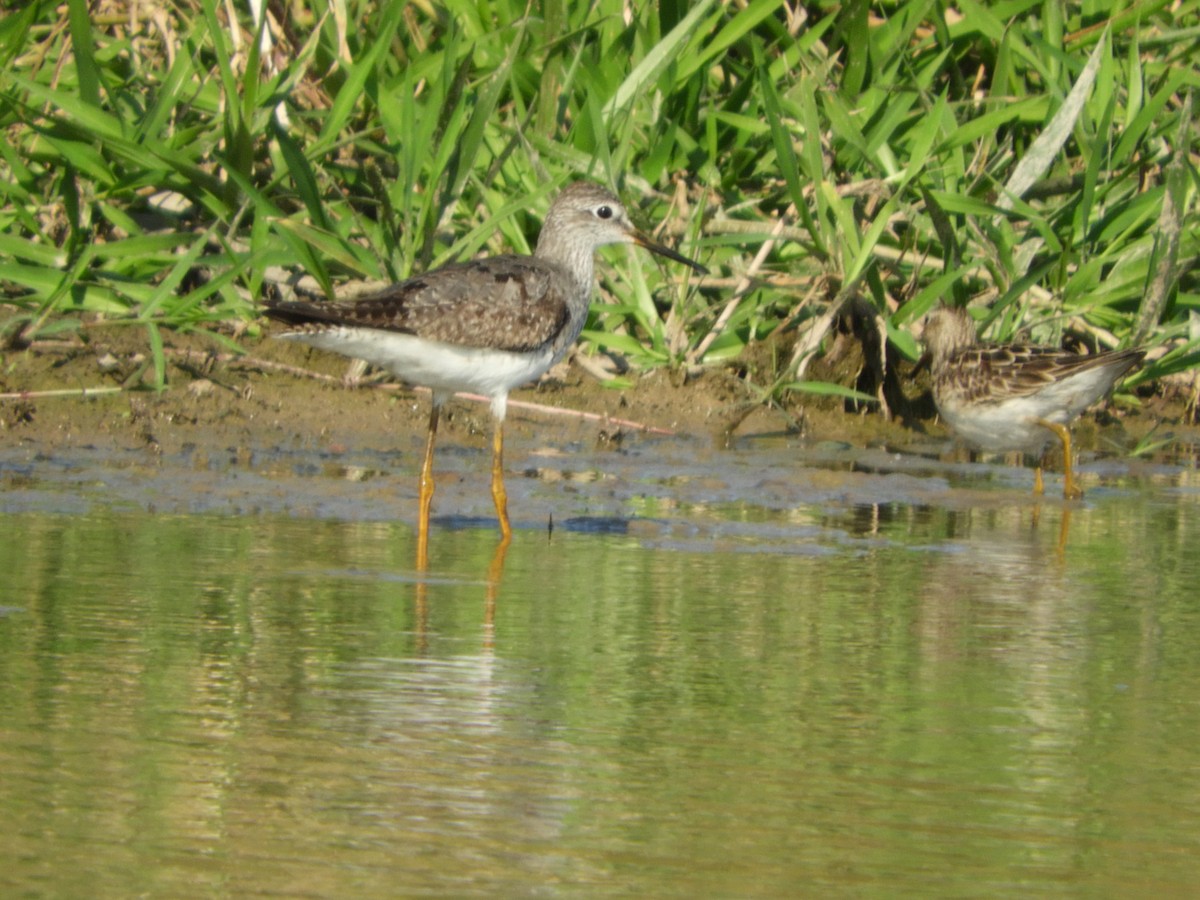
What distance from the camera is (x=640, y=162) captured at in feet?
31.5

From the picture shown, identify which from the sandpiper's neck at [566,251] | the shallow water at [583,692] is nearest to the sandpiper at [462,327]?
the sandpiper's neck at [566,251]

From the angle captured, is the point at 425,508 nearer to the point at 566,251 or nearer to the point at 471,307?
the point at 471,307

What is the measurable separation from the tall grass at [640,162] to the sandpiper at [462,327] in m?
1.02

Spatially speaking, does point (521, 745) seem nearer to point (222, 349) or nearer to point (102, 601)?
point (102, 601)

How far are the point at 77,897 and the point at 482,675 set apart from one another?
1.61 meters

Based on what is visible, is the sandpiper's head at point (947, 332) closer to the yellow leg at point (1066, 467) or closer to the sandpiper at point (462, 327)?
the yellow leg at point (1066, 467)

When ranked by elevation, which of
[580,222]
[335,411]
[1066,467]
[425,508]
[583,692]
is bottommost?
[583,692]

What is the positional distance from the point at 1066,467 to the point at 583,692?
4265 millimetres

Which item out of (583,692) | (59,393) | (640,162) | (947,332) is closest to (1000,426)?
(947,332)

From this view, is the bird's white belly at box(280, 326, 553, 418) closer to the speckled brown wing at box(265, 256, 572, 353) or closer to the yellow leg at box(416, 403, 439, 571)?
the speckled brown wing at box(265, 256, 572, 353)

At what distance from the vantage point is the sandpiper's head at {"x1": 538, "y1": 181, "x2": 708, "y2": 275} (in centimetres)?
797

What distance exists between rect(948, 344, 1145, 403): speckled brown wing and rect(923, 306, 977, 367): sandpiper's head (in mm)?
193

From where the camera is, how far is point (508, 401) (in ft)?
28.9

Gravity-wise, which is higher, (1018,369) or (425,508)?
(1018,369)
